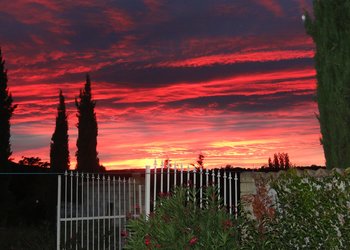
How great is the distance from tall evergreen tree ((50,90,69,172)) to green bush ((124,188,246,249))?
2394 cm

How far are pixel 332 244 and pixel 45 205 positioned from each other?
70.9ft

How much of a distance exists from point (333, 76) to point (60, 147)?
23.7 metres

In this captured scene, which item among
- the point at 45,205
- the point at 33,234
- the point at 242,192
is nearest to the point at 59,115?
the point at 45,205

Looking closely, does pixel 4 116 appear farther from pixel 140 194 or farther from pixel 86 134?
pixel 140 194

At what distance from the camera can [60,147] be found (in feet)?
109

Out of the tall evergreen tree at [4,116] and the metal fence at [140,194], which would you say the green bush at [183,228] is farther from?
the tall evergreen tree at [4,116]

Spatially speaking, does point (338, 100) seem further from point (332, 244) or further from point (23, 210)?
point (23, 210)

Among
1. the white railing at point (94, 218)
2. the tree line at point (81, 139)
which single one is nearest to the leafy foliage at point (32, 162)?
the tree line at point (81, 139)

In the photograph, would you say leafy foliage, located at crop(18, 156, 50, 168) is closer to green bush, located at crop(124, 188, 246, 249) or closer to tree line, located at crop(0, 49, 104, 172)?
tree line, located at crop(0, 49, 104, 172)

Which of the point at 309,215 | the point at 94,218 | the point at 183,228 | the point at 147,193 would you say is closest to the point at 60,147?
the point at 94,218

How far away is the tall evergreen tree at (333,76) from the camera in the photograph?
36.1ft

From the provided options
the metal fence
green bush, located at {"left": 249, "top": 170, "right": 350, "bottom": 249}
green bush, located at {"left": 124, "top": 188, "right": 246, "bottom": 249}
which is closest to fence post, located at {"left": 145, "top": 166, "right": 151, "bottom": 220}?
the metal fence

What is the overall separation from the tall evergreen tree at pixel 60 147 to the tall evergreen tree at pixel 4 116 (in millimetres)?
4445

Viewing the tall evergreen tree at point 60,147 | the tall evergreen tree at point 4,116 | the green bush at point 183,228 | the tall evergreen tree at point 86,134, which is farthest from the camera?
the tall evergreen tree at point 86,134
